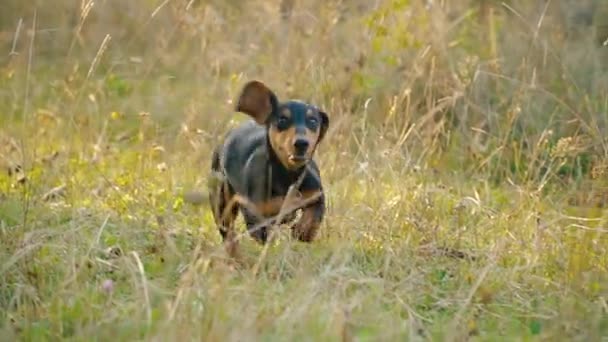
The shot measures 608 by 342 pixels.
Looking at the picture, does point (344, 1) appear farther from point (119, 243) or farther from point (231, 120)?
point (119, 243)

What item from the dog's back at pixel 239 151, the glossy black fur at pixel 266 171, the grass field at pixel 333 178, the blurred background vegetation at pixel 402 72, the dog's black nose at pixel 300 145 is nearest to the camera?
the grass field at pixel 333 178

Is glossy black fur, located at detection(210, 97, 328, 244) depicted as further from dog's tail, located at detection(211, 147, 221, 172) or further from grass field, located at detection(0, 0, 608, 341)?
dog's tail, located at detection(211, 147, 221, 172)

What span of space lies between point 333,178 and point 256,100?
1.27m

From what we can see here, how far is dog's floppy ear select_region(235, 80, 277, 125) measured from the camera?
20.6 feet

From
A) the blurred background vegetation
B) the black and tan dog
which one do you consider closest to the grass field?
the blurred background vegetation

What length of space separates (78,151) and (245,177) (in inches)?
83.0

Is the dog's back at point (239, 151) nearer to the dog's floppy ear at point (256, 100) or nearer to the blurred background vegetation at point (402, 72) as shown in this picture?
the dog's floppy ear at point (256, 100)

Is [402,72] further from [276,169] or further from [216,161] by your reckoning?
[276,169]

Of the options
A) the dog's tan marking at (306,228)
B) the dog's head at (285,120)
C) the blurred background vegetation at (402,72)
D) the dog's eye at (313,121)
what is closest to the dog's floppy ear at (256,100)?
the dog's head at (285,120)

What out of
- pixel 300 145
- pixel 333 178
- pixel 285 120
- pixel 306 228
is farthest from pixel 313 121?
pixel 333 178

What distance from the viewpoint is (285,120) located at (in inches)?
245

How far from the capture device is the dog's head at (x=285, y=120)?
6117mm

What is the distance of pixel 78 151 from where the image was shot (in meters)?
8.27

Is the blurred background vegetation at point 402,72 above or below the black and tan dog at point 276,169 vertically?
below
